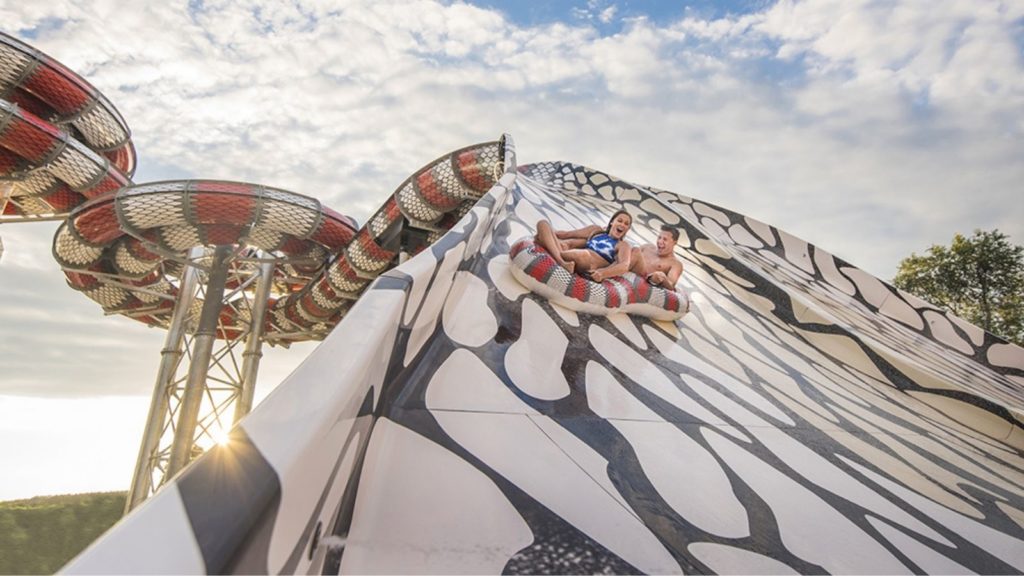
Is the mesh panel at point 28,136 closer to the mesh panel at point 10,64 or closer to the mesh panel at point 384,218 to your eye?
the mesh panel at point 10,64

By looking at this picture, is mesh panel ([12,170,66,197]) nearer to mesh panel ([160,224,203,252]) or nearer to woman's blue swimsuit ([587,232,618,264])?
mesh panel ([160,224,203,252])

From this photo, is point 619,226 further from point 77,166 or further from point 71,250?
point 71,250

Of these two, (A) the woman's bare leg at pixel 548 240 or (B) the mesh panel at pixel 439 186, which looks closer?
(A) the woman's bare leg at pixel 548 240

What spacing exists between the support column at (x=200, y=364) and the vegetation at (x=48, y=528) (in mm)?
6516

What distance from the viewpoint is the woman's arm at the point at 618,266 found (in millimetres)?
3744

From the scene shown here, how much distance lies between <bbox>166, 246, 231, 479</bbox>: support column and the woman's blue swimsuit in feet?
15.0

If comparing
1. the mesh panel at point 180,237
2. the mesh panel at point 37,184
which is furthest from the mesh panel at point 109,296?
the mesh panel at point 180,237

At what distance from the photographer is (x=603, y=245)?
404 centimetres

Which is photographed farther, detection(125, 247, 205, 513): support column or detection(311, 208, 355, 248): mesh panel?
detection(125, 247, 205, 513): support column

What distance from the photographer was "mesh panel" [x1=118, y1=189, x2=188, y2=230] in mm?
4961

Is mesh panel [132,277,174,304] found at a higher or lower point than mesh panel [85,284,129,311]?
higher

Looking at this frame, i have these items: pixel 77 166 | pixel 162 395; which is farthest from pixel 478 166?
pixel 162 395

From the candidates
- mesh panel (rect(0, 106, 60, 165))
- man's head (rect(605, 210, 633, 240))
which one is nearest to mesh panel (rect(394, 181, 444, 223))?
man's head (rect(605, 210, 633, 240))

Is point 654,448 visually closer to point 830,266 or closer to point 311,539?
point 311,539
